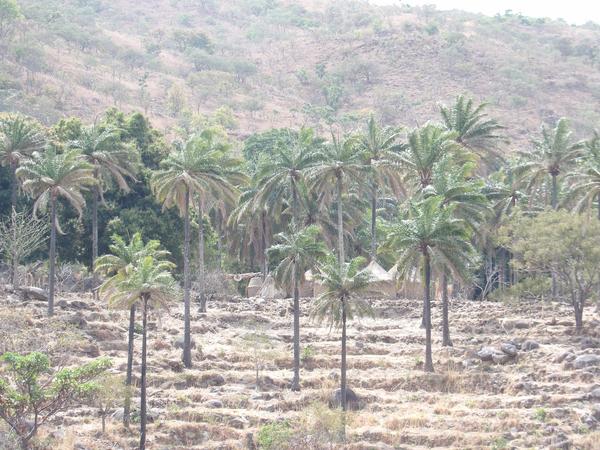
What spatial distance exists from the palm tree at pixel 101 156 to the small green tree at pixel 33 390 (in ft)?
75.7

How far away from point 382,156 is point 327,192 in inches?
203

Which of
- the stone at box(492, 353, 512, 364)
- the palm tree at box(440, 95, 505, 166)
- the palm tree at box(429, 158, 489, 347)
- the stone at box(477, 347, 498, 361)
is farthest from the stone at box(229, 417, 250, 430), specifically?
the palm tree at box(440, 95, 505, 166)

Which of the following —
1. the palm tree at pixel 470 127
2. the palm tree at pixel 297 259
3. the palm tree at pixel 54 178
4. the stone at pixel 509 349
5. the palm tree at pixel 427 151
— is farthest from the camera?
the palm tree at pixel 470 127

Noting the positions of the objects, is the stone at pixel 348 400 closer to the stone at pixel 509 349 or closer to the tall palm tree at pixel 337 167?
the stone at pixel 509 349

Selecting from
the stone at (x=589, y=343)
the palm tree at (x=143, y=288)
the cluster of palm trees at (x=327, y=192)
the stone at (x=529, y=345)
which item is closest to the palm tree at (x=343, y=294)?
the cluster of palm trees at (x=327, y=192)

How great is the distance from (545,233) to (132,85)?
125 meters

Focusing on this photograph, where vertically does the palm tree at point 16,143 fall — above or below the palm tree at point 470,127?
below

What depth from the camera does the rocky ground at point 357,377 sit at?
47031mm

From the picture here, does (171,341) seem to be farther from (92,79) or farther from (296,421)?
(92,79)

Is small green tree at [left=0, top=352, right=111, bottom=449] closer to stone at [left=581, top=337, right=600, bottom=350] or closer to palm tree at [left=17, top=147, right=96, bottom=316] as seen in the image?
palm tree at [left=17, top=147, right=96, bottom=316]

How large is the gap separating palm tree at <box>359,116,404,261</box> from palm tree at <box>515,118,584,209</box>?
836 centimetres

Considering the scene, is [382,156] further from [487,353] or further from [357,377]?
[357,377]

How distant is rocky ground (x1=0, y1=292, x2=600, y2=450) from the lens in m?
47.0

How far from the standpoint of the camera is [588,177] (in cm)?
6359
